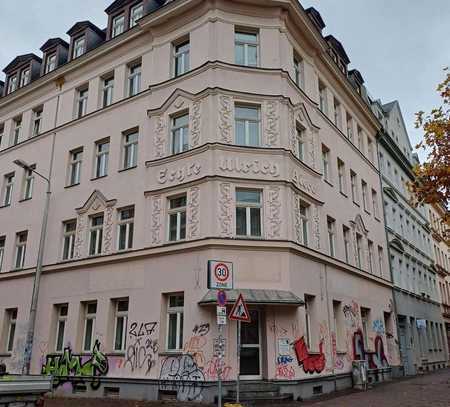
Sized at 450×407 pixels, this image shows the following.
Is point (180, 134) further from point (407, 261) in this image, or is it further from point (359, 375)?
point (407, 261)

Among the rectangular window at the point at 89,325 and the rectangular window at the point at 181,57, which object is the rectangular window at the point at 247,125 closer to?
the rectangular window at the point at 181,57

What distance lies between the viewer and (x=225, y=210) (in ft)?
50.6

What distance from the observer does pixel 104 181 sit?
63.4ft

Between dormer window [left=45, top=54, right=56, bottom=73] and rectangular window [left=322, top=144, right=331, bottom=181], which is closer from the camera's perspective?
Result: rectangular window [left=322, top=144, right=331, bottom=181]

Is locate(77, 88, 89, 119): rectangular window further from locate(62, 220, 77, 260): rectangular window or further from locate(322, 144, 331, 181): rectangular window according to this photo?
locate(322, 144, 331, 181): rectangular window

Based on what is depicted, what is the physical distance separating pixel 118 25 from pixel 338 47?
11463 mm

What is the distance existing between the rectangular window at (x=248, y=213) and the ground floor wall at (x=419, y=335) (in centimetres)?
1496

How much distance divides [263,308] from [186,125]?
7139 mm

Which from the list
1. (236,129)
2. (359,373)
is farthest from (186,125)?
(359,373)

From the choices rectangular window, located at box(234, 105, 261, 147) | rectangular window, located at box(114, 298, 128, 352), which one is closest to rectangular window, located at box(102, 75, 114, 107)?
rectangular window, located at box(234, 105, 261, 147)

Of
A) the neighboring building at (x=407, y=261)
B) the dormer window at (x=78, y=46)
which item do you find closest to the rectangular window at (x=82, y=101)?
the dormer window at (x=78, y=46)

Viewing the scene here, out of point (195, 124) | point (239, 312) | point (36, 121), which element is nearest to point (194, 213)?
point (195, 124)

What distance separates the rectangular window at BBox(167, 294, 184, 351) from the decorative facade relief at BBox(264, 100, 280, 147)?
6.06m

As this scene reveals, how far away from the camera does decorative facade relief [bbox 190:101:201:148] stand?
16.6 meters
